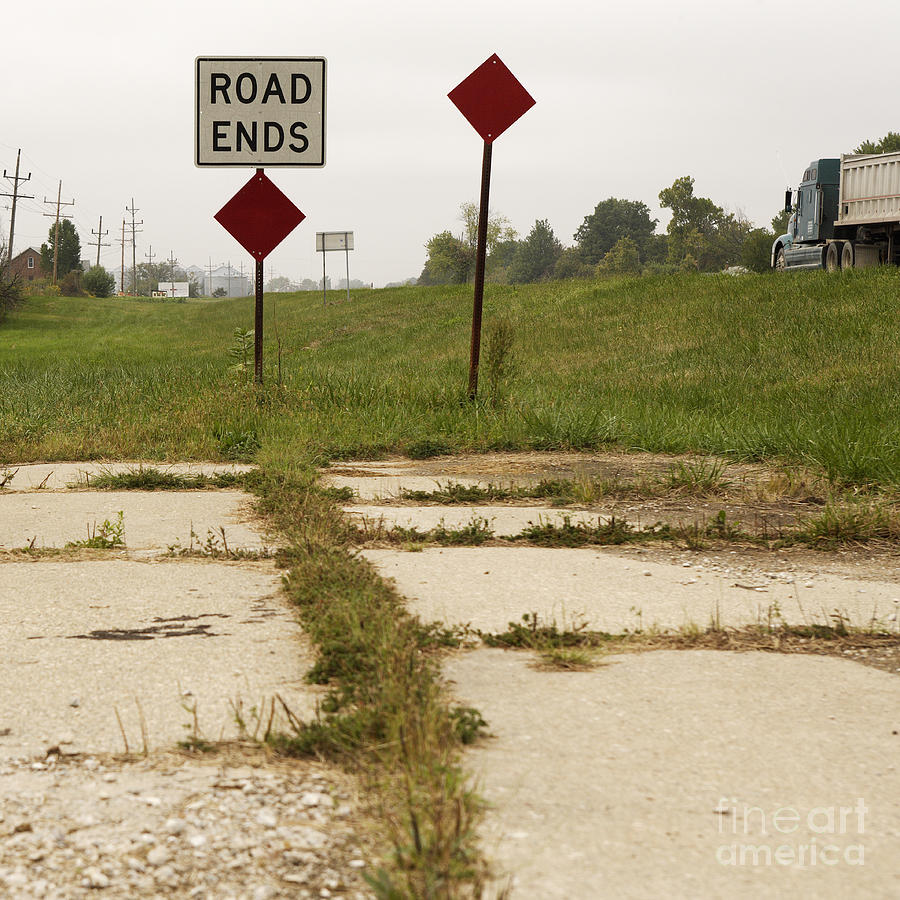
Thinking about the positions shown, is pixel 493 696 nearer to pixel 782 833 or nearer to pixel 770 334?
pixel 782 833

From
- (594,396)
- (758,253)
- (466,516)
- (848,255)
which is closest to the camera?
(466,516)

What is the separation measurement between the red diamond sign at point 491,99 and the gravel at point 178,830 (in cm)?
782

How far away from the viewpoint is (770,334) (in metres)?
15.6

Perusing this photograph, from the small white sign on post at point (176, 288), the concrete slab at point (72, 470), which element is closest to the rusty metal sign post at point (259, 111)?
the concrete slab at point (72, 470)

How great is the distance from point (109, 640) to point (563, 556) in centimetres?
208

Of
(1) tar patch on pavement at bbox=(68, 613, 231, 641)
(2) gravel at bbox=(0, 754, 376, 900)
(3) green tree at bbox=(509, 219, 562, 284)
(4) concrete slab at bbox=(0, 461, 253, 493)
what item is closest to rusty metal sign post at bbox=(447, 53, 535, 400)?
(4) concrete slab at bbox=(0, 461, 253, 493)

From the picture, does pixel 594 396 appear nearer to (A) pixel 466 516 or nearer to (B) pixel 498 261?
(A) pixel 466 516

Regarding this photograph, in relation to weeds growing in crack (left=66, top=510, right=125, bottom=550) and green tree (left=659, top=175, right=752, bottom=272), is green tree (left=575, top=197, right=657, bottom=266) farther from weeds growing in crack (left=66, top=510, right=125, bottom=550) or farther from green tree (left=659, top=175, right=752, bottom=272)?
weeds growing in crack (left=66, top=510, right=125, bottom=550)

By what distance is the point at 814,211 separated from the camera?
27.1 meters

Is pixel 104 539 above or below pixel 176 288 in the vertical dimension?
below

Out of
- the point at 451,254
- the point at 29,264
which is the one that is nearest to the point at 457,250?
the point at 451,254

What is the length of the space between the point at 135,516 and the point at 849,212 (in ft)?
76.9

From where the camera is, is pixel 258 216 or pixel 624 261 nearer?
pixel 258 216

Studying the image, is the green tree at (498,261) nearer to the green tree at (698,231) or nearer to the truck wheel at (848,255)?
the green tree at (698,231)
